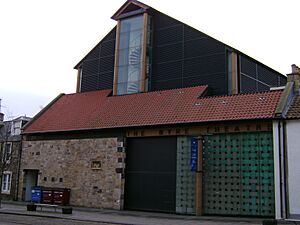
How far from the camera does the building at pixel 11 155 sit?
3872 centimetres

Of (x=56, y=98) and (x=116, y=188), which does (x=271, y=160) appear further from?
(x=56, y=98)

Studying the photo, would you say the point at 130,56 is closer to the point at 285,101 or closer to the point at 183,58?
the point at 183,58

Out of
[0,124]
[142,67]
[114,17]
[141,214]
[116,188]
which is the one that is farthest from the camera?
[0,124]

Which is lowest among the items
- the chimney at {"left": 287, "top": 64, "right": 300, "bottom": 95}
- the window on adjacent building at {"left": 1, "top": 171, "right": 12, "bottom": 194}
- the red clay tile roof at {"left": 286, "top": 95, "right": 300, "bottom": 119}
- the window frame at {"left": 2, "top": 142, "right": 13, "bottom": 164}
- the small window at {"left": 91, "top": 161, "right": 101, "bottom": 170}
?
the window on adjacent building at {"left": 1, "top": 171, "right": 12, "bottom": 194}

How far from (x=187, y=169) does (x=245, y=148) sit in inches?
162

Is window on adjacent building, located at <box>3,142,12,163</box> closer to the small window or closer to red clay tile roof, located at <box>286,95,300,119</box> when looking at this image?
the small window

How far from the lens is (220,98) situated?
2911 centimetres

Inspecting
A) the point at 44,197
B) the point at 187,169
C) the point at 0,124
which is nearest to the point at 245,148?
the point at 187,169

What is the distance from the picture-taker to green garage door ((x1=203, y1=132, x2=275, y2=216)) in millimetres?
25234

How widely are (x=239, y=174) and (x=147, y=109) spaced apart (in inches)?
353

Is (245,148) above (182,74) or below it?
below

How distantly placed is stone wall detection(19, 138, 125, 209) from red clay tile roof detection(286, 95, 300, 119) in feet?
40.2

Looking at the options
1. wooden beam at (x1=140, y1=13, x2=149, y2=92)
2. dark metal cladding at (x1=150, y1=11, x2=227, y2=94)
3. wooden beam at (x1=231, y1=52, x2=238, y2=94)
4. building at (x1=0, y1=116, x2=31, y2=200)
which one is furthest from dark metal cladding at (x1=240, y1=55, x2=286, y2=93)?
building at (x1=0, y1=116, x2=31, y2=200)

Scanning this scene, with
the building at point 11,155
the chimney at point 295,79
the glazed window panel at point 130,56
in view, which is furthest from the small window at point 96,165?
the chimney at point 295,79
